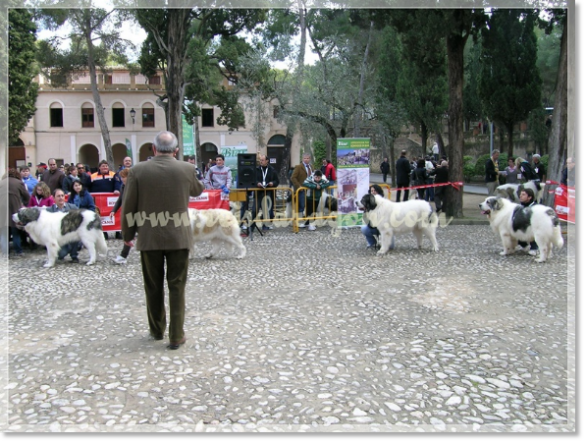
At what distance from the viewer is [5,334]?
5.98 metres

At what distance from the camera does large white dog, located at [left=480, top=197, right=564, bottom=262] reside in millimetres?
9602

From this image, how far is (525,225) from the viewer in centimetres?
994

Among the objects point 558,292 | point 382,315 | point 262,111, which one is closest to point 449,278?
point 558,292

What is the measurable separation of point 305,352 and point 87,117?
1834 inches

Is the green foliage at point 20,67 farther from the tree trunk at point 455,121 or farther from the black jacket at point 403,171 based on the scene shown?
the tree trunk at point 455,121

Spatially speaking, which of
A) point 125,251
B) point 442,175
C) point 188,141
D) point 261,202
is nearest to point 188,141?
point 188,141

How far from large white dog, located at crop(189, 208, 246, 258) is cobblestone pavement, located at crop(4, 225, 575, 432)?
1259mm

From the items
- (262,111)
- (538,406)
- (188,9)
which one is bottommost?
(538,406)

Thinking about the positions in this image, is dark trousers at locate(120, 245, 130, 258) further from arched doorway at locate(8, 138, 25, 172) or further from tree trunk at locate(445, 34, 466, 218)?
tree trunk at locate(445, 34, 466, 218)

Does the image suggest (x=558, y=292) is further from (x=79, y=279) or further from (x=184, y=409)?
(x=79, y=279)

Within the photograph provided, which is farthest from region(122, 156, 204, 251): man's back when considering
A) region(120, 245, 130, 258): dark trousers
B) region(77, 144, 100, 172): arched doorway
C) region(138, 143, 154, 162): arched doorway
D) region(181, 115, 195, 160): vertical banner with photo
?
region(77, 144, 100, 172): arched doorway

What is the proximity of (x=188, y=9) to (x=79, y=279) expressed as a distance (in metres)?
15.7

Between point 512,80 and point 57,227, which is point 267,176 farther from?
point 512,80

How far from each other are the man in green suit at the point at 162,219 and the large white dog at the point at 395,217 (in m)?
5.94
